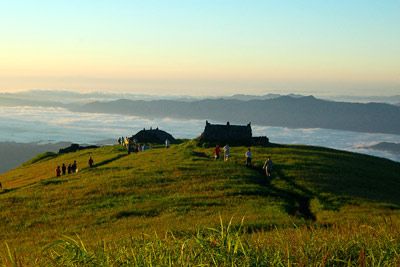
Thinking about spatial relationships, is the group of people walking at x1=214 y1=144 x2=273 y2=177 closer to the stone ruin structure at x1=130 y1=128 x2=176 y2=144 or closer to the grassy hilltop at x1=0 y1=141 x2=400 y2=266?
the grassy hilltop at x1=0 y1=141 x2=400 y2=266

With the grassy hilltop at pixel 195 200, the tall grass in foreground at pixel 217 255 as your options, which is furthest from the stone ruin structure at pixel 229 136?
the tall grass in foreground at pixel 217 255

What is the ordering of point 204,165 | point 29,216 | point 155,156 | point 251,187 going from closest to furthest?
point 29,216 < point 251,187 < point 204,165 < point 155,156

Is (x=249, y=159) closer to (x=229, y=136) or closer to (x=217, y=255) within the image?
(x=229, y=136)

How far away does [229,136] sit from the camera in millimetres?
72125

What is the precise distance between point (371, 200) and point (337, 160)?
2019 cm

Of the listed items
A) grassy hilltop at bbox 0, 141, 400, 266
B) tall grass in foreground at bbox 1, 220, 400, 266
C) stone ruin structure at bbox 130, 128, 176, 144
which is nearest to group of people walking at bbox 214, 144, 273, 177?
grassy hilltop at bbox 0, 141, 400, 266

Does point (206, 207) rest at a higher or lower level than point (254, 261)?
lower

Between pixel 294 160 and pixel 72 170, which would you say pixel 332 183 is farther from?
pixel 72 170

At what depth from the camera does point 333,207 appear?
3541 cm

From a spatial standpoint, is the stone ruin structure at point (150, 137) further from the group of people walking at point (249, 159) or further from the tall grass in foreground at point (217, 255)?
the tall grass in foreground at point (217, 255)

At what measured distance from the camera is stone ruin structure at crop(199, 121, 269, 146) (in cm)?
7075

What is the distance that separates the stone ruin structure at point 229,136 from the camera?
70.8 metres

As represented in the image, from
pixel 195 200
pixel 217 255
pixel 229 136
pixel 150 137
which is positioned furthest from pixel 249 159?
pixel 150 137

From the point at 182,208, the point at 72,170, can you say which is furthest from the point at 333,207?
the point at 72,170
